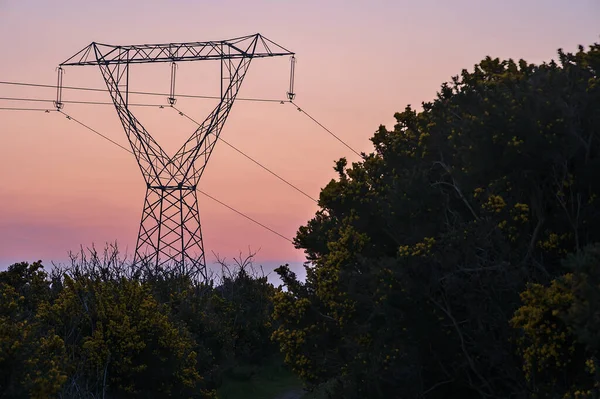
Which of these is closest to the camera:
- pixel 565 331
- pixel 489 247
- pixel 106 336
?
pixel 565 331

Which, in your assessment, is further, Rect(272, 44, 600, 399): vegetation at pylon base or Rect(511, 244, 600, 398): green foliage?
Rect(272, 44, 600, 399): vegetation at pylon base

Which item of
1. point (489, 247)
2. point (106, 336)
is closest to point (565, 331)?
point (489, 247)

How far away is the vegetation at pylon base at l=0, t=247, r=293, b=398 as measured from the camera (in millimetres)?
14930

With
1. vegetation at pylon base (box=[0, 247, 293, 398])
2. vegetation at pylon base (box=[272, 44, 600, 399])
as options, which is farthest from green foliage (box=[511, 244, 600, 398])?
vegetation at pylon base (box=[0, 247, 293, 398])

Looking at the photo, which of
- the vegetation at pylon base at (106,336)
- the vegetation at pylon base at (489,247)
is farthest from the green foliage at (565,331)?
the vegetation at pylon base at (106,336)

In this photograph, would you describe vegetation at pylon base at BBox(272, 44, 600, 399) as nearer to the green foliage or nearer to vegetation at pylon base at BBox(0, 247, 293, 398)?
the green foliage

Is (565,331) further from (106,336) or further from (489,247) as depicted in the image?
(106,336)

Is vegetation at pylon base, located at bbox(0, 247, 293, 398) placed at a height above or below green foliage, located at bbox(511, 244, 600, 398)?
above

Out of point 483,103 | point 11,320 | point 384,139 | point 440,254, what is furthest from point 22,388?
point 384,139

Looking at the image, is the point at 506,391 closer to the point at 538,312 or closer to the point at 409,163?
the point at 538,312

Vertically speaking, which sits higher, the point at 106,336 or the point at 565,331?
the point at 106,336

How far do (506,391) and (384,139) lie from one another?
29.1 feet

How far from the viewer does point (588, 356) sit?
13.5 metres

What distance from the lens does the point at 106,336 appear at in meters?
Answer: 24.0
